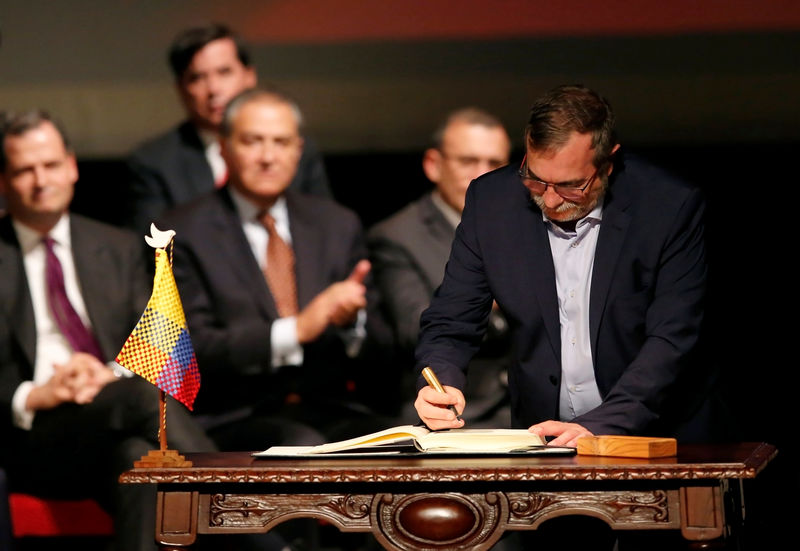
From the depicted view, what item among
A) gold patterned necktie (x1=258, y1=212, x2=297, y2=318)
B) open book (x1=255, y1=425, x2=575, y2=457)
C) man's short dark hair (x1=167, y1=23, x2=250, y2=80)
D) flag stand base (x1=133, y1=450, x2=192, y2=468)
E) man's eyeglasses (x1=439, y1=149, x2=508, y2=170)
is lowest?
flag stand base (x1=133, y1=450, x2=192, y2=468)

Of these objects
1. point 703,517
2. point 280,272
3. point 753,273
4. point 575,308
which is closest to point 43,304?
point 280,272

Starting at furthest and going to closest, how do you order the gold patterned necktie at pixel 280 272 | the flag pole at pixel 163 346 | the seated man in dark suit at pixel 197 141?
the seated man in dark suit at pixel 197 141
the gold patterned necktie at pixel 280 272
the flag pole at pixel 163 346

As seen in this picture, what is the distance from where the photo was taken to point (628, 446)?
2.35m

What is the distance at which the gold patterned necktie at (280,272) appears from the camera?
421 centimetres

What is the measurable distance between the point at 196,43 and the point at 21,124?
668 mm

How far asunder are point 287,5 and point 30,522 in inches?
78.4

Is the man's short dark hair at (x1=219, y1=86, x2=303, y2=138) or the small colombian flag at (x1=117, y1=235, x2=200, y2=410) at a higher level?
the man's short dark hair at (x1=219, y1=86, x2=303, y2=138)

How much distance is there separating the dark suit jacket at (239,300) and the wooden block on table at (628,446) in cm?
182

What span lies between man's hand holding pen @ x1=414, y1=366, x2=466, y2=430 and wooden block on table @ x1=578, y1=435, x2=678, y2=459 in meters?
0.29

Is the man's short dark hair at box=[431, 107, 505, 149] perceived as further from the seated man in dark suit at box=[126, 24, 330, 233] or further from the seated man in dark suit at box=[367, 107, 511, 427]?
the seated man in dark suit at box=[126, 24, 330, 233]

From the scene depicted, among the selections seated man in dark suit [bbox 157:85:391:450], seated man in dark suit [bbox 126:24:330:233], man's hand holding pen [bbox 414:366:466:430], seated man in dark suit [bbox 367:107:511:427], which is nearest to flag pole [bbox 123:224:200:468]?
man's hand holding pen [bbox 414:366:466:430]

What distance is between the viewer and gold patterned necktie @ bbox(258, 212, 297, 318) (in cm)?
421

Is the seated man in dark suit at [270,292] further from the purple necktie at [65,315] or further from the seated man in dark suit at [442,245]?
the purple necktie at [65,315]

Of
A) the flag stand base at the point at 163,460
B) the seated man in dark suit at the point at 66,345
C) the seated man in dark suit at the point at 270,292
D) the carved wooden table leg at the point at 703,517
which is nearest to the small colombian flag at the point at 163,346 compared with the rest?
the flag stand base at the point at 163,460
